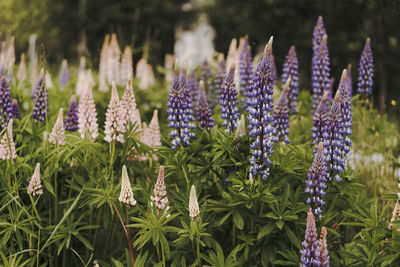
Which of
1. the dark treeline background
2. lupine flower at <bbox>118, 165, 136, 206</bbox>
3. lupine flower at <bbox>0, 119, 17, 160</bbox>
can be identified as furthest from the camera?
the dark treeline background

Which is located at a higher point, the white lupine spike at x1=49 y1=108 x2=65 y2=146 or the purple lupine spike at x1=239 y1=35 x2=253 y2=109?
the purple lupine spike at x1=239 y1=35 x2=253 y2=109

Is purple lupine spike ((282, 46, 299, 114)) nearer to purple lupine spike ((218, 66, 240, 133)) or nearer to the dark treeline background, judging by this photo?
→ purple lupine spike ((218, 66, 240, 133))

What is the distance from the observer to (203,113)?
A: 371cm

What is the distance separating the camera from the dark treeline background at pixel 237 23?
11.5m

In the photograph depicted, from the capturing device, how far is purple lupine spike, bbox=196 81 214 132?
3.66 meters

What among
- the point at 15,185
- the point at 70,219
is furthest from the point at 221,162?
the point at 15,185

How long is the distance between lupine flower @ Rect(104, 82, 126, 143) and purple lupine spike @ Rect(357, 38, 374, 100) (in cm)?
295

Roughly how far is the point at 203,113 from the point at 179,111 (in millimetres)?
270

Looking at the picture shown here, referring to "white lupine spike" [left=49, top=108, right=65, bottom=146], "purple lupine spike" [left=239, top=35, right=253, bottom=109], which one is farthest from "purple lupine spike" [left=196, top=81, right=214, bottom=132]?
"purple lupine spike" [left=239, top=35, right=253, bottom=109]

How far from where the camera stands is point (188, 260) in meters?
3.66

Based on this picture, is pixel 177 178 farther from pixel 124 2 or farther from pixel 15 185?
pixel 124 2

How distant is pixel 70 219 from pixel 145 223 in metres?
0.85

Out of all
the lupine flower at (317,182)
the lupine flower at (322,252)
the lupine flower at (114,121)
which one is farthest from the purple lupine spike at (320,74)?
the lupine flower at (322,252)

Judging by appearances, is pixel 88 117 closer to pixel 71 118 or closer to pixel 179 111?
pixel 71 118
